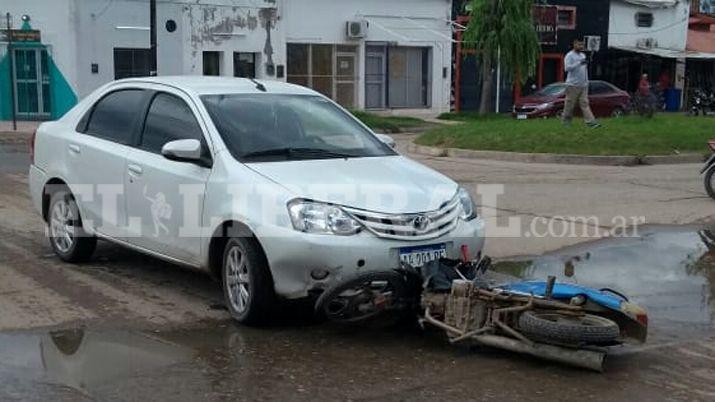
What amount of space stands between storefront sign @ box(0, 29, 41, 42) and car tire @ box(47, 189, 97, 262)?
65.7 ft

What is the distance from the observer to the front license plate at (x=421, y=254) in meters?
5.72

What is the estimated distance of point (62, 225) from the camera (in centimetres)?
785

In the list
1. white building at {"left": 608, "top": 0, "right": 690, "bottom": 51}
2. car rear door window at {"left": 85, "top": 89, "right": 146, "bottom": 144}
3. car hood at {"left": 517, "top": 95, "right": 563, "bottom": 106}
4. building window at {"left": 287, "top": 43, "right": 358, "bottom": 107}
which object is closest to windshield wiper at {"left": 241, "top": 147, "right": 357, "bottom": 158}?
car rear door window at {"left": 85, "top": 89, "right": 146, "bottom": 144}

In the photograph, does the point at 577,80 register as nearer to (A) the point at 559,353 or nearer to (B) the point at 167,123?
(B) the point at 167,123

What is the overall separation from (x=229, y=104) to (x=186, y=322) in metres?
1.69

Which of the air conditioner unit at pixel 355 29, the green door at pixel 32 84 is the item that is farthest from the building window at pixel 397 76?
the green door at pixel 32 84

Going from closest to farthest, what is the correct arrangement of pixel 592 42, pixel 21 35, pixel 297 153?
1. pixel 297 153
2. pixel 21 35
3. pixel 592 42

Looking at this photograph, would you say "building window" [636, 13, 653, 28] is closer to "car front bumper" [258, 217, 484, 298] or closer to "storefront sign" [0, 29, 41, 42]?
"storefront sign" [0, 29, 41, 42]

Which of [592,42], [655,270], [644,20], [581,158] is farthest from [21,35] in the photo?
[644,20]

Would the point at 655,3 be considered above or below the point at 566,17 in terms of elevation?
above

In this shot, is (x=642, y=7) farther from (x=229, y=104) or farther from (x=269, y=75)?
(x=229, y=104)

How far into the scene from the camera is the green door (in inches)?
1075

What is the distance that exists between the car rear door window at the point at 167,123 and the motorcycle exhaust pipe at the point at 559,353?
2704 mm

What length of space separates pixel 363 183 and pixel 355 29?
27.6 meters
